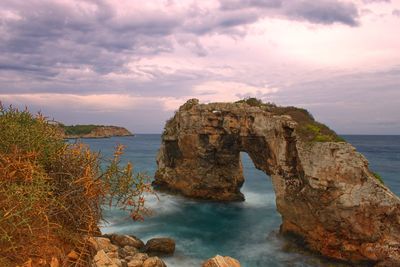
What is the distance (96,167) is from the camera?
38.3 ft

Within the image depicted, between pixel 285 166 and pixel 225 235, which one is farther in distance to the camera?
pixel 225 235

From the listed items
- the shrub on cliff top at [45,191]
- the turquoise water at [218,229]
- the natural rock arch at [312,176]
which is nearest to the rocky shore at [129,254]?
the shrub on cliff top at [45,191]

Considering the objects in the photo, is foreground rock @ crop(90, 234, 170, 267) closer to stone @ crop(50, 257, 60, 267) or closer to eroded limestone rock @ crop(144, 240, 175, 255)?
eroded limestone rock @ crop(144, 240, 175, 255)

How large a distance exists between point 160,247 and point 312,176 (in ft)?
34.4

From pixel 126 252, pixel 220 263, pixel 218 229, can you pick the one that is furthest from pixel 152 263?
pixel 218 229

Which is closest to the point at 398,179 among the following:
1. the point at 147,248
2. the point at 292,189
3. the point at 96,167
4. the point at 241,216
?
the point at 241,216

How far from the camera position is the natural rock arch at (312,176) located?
19.7 meters

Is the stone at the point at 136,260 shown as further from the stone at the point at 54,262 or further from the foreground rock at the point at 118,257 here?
the stone at the point at 54,262

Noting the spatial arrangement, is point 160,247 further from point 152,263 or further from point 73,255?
point 73,255

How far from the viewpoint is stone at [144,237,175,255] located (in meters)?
21.1

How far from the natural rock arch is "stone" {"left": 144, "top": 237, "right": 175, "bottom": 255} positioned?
8.46m

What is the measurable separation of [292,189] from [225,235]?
6.70 metres

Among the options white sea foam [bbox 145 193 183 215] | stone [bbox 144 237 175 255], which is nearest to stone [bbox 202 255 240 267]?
stone [bbox 144 237 175 255]

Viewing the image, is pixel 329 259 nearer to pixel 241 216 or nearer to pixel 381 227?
pixel 381 227
